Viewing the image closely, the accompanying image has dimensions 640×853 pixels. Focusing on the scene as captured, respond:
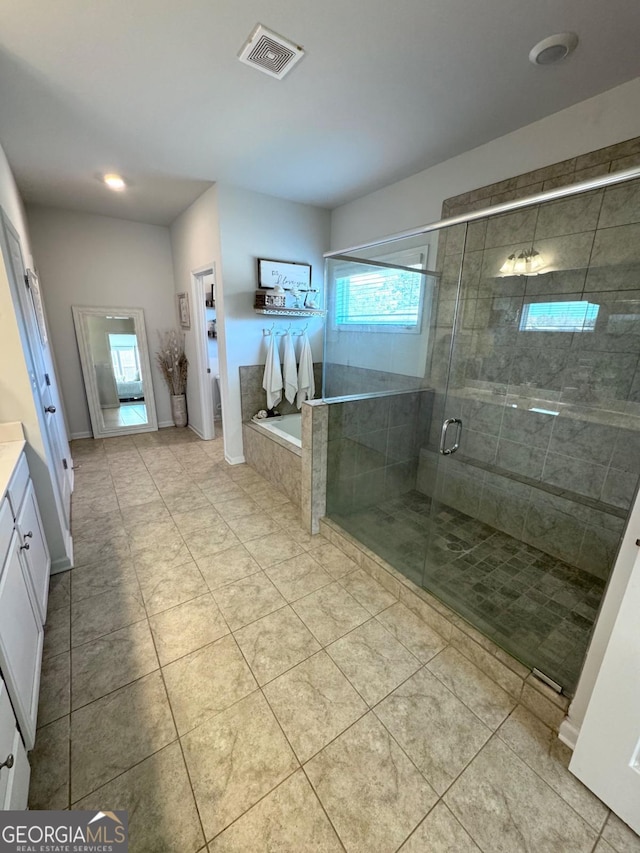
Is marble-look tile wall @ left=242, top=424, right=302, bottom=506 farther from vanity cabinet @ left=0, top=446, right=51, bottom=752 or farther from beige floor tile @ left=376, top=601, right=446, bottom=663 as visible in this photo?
vanity cabinet @ left=0, top=446, right=51, bottom=752

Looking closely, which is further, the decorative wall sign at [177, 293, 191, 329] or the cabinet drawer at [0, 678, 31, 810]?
the decorative wall sign at [177, 293, 191, 329]

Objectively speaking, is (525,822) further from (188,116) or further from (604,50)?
(188,116)

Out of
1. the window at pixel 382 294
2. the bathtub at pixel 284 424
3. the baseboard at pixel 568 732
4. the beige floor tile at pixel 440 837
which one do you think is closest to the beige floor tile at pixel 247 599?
the beige floor tile at pixel 440 837

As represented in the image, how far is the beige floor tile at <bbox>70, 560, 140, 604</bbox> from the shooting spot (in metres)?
1.98

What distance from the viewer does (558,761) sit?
121 cm

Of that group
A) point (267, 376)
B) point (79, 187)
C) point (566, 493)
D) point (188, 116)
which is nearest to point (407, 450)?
point (566, 493)

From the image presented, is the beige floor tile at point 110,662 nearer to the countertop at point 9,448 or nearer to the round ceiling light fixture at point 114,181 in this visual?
the countertop at point 9,448

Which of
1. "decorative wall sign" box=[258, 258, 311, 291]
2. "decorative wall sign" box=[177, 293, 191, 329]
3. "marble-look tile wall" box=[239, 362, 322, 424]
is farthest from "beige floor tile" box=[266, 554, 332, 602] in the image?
"decorative wall sign" box=[177, 293, 191, 329]

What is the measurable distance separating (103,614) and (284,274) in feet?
10.7

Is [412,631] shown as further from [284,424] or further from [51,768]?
[284,424]

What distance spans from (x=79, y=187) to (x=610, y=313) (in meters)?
4.50

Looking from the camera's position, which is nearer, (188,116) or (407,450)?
(188,116)

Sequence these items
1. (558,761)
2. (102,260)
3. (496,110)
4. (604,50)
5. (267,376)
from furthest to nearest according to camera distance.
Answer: (102,260)
(267,376)
(496,110)
(604,50)
(558,761)

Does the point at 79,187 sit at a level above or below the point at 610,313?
above
